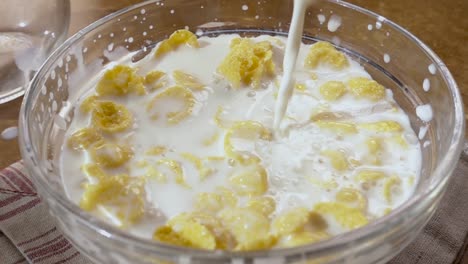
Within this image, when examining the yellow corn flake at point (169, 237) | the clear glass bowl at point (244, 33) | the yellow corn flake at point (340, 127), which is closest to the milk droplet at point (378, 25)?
the clear glass bowl at point (244, 33)

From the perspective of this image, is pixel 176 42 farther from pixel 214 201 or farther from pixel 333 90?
pixel 214 201

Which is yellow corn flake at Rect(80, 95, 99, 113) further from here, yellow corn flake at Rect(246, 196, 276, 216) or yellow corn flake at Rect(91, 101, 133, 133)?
yellow corn flake at Rect(246, 196, 276, 216)

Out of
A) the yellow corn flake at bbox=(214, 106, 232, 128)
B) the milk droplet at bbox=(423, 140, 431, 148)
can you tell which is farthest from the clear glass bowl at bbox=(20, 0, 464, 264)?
the yellow corn flake at bbox=(214, 106, 232, 128)

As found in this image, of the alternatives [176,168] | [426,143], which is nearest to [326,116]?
[426,143]

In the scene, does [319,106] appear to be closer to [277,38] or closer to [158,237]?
[277,38]

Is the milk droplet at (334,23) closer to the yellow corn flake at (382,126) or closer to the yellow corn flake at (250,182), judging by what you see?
the yellow corn flake at (382,126)

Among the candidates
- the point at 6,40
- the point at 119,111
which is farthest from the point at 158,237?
the point at 6,40
